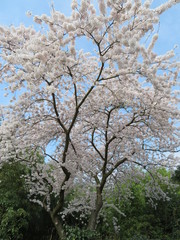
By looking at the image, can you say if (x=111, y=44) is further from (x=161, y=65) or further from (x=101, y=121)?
(x=101, y=121)

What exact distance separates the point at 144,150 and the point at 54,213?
9.22 feet

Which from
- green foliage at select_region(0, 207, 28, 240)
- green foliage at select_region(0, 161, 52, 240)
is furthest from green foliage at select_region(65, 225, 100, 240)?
green foliage at select_region(0, 207, 28, 240)

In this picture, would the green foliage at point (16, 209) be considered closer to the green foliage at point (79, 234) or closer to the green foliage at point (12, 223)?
the green foliage at point (12, 223)

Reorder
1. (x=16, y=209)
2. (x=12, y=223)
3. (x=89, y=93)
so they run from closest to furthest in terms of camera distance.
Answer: (x=89, y=93), (x=12, y=223), (x=16, y=209)

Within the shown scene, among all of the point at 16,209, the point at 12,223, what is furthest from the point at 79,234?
the point at 16,209

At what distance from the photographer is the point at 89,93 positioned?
5.58 m

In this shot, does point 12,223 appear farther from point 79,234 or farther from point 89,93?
point 89,93

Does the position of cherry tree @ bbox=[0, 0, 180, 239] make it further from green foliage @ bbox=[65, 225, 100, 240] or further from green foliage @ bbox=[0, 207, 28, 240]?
green foliage @ bbox=[0, 207, 28, 240]

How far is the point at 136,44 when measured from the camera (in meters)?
3.82

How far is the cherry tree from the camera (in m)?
4.27

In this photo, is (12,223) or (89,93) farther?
(12,223)

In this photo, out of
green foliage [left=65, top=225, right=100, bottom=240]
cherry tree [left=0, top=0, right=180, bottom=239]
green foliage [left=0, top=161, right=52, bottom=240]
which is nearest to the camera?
cherry tree [left=0, top=0, right=180, bottom=239]

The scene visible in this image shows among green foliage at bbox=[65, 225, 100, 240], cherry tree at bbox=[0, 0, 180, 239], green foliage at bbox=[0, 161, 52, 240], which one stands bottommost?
green foliage at bbox=[65, 225, 100, 240]

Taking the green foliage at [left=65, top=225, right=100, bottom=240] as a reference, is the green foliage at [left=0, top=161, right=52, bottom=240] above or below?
above
